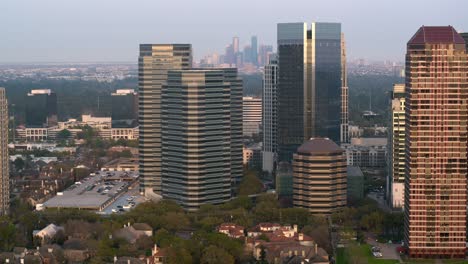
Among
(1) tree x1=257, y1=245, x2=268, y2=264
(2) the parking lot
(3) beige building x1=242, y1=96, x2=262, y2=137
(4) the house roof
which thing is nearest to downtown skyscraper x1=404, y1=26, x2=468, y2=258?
(1) tree x1=257, y1=245, x2=268, y2=264

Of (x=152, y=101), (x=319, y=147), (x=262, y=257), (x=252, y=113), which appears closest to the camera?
(x=262, y=257)

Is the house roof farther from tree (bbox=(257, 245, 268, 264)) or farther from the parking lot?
the parking lot

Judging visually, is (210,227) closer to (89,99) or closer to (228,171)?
(228,171)

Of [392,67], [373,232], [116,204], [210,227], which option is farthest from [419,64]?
[392,67]

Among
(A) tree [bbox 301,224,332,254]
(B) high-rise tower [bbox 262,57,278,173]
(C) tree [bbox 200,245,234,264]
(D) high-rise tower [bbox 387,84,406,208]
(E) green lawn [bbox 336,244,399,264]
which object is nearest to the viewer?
(C) tree [bbox 200,245,234,264]

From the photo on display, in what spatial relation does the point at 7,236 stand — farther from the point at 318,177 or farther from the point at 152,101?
the point at 152,101

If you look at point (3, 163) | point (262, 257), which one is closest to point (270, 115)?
point (3, 163)
